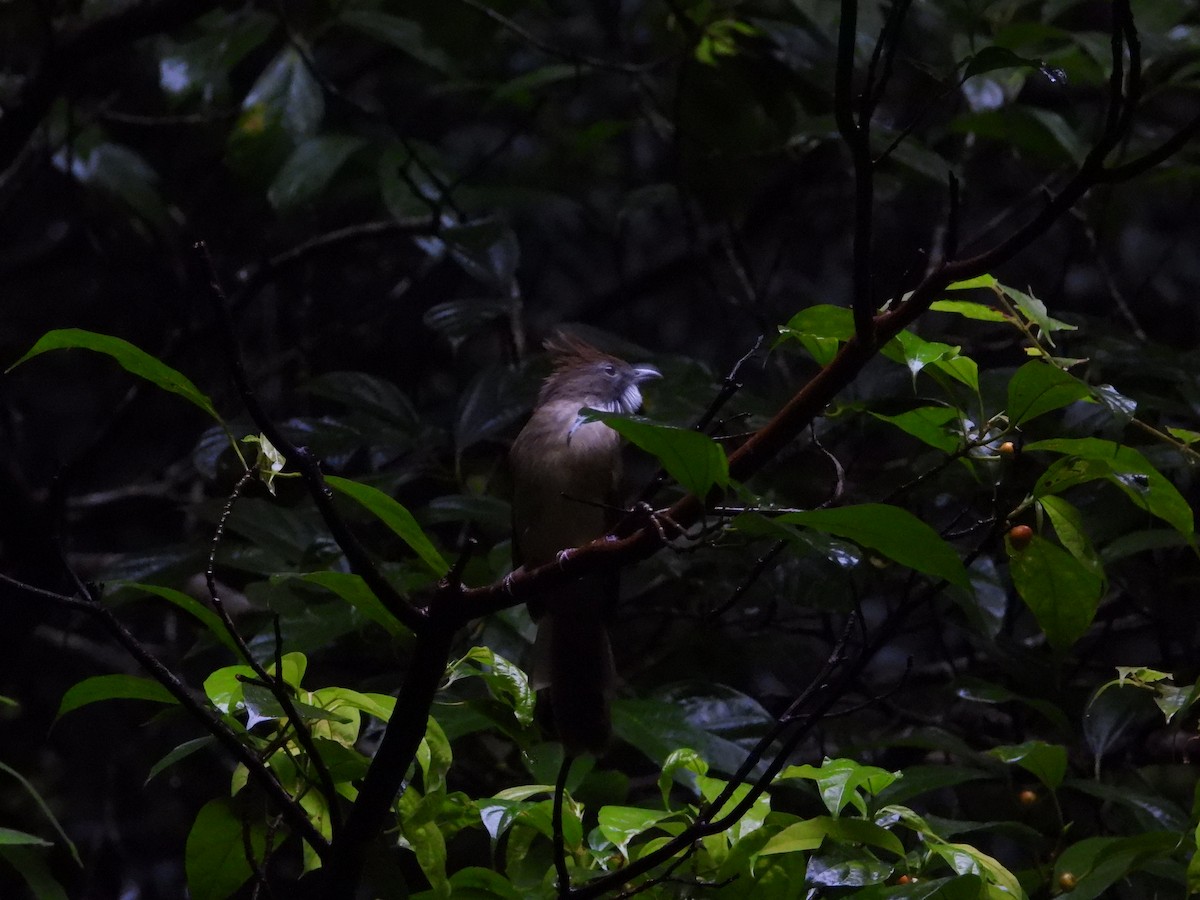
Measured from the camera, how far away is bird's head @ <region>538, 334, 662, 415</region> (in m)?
3.38

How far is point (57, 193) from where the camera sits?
5.03 m

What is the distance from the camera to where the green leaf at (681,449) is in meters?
1.23

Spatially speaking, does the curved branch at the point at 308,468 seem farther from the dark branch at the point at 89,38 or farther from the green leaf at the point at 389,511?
the dark branch at the point at 89,38

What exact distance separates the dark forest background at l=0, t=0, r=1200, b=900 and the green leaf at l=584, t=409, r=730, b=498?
3.6 inches

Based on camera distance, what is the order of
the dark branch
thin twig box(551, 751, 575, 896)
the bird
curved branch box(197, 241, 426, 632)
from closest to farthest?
curved branch box(197, 241, 426, 632) → thin twig box(551, 751, 575, 896) → the bird → the dark branch

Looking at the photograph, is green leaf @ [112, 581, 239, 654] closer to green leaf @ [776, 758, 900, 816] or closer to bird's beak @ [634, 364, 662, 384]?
green leaf @ [776, 758, 900, 816]

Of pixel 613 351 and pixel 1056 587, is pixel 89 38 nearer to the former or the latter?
pixel 613 351

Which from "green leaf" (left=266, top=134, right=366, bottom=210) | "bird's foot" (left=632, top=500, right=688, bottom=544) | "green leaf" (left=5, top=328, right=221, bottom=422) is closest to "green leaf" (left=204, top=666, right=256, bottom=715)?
"green leaf" (left=5, top=328, right=221, bottom=422)

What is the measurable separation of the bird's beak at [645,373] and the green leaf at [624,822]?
5.24 feet

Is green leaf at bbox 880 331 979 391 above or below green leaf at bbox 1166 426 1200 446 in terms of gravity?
above

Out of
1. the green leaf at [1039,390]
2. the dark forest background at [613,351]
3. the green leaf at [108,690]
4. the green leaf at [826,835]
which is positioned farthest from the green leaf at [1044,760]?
the green leaf at [108,690]

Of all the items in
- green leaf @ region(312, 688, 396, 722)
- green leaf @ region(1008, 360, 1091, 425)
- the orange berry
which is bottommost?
green leaf @ region(312, 688, 396, 722)

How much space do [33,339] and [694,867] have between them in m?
3.75

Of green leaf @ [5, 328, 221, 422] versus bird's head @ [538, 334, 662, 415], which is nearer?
green leaf @ [5, 328, 221, 422]
